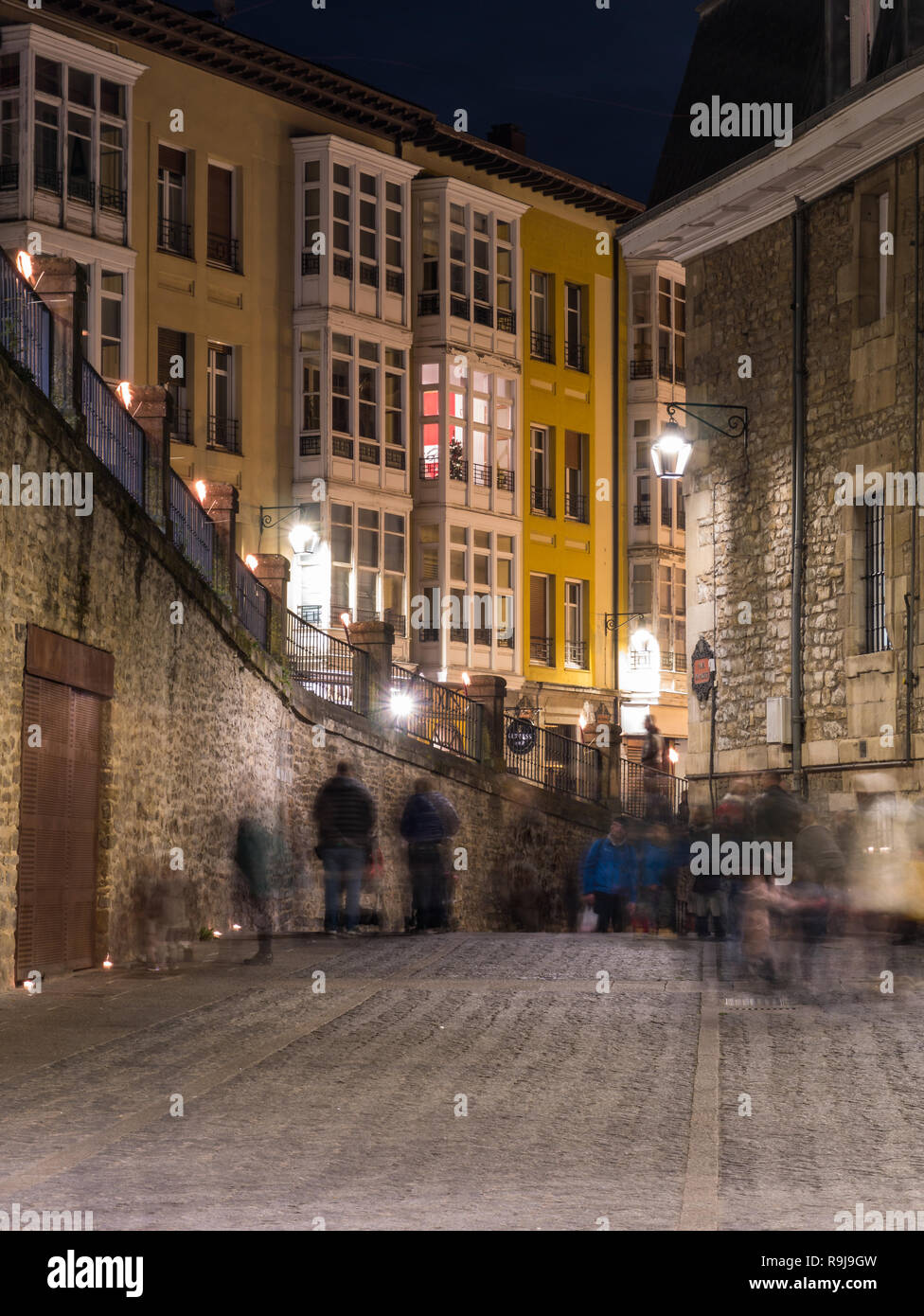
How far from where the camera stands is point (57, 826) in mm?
15609

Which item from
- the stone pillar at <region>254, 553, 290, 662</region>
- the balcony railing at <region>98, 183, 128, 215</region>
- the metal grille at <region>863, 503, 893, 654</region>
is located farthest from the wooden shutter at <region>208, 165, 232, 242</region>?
the metal grille at <region>863, 503, 893, 654</region>

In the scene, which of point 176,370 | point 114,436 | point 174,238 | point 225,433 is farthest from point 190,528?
point 174,238

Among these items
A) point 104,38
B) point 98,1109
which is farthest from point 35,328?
point 104,38

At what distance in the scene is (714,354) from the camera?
25641 mm

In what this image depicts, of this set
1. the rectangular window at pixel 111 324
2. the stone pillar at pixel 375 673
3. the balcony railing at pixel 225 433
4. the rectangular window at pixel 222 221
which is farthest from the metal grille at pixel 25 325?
the rectangular window at pixel 222 221

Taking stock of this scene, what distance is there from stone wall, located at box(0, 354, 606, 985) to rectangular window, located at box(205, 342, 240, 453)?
441 inches

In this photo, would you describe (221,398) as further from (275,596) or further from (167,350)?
(275,596)

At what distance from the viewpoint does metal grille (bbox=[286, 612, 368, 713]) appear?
1053 inches

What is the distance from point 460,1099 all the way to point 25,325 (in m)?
8.59

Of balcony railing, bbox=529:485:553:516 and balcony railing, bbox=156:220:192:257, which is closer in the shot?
balcony railing, bbox=156:220:192:257

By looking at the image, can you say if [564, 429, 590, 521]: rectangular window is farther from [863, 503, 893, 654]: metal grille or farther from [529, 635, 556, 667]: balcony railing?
[863, 503, 893, 654]: metal grille

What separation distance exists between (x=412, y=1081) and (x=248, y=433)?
97.0 ft

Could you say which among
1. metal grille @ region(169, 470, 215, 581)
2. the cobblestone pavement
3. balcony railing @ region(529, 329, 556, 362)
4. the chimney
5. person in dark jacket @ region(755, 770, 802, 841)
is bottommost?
the cobblestone pavement

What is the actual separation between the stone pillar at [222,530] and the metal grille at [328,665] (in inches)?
128
